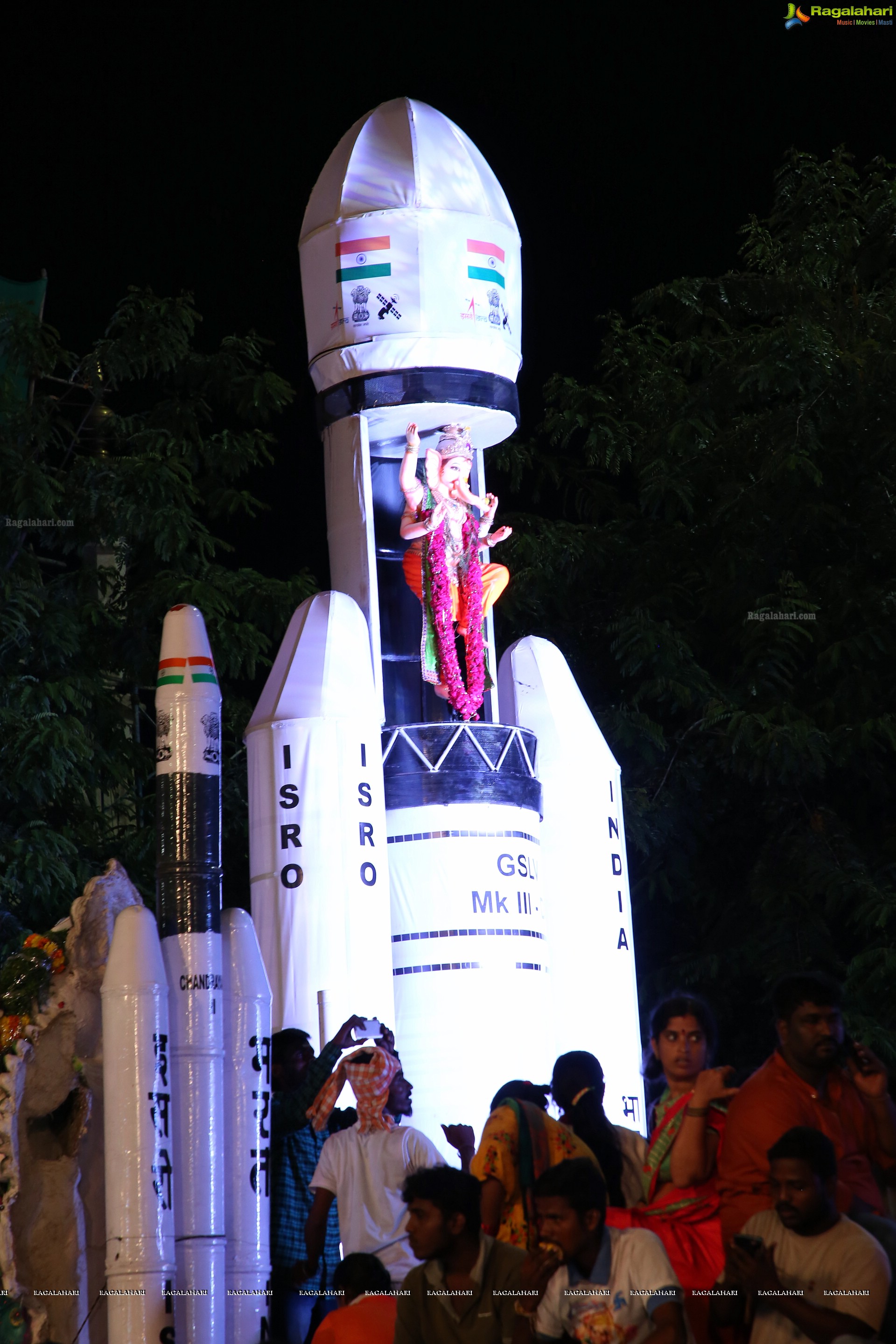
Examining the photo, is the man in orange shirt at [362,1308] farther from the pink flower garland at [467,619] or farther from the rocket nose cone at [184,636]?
the pink flower garland at [467,619]

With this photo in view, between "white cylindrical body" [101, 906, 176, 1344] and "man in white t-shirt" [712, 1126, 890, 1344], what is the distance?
174 inches

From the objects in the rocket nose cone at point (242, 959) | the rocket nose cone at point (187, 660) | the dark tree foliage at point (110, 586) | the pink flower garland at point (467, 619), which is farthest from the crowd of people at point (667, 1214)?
the dark tree foliage at point (110, 586)

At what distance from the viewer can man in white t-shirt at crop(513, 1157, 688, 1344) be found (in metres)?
6.88

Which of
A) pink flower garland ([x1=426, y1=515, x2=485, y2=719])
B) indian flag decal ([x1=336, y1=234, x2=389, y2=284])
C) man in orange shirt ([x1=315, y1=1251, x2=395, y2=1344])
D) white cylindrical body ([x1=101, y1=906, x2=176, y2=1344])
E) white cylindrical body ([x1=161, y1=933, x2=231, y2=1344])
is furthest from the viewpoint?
pink flower garland ([x1=426, y1=515, x2=485, y2=719])

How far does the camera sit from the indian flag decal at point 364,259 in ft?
51.1

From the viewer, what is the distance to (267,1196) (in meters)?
10.8

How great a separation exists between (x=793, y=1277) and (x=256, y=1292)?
486 cm

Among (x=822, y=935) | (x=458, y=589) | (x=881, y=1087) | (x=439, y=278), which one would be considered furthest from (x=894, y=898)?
(x=881, y=1087)

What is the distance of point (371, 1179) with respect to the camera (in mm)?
9258

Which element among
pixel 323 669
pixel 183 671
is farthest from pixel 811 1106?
pixel 323 669

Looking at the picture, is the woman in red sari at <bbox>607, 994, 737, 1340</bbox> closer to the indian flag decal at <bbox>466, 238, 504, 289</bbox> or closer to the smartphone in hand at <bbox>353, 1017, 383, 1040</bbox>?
the smartphone in hand at <bbox>353, 1017, 383, 1040</bbox>

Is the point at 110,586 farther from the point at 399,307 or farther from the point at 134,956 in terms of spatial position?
the point at 134,956

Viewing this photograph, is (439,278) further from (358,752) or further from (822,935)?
(822,935)

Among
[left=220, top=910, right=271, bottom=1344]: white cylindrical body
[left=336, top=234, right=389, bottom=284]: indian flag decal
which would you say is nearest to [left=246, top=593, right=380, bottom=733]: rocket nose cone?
[left=336, top=234, right=389, bottom=284]: indian flag decal
